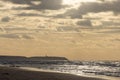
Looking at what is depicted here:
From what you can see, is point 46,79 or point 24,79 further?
point 46,79

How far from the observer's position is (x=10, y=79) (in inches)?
1668

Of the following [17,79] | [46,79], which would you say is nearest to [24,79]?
[17,79]

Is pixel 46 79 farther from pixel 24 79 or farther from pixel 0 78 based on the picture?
pixel 0 78

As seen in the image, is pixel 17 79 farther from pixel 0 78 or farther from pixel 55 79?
pixel 55 79

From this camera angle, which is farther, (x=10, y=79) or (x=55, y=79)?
(x=55, y=79)

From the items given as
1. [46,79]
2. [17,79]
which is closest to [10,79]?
[17,79]

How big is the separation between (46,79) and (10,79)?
242 inches

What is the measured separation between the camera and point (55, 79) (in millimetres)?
48500

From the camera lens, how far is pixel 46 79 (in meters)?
46.9

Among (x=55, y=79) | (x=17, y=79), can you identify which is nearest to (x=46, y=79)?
(x=55, y=79)

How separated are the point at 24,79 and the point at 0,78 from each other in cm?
303

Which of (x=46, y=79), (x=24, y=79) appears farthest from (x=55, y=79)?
(x=24, y=79)

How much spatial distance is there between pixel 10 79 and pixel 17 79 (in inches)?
45.7

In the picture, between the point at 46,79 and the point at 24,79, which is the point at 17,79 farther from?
the point at 46,79
